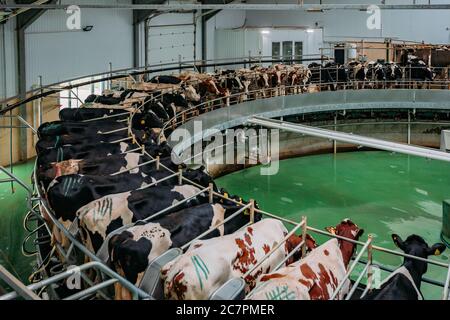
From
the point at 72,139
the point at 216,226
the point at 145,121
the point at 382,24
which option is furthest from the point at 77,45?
the point at 382,24

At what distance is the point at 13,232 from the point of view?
21.2 feet

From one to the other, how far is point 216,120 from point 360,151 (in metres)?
6.35

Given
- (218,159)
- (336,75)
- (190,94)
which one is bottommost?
(218,159)

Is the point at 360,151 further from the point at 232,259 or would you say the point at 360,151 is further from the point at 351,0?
the point at 232,259

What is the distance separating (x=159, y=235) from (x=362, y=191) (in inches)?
323

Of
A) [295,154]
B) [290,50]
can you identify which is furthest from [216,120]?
[290,50]

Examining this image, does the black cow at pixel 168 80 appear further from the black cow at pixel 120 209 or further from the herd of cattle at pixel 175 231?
the black cow at pixel 120 209

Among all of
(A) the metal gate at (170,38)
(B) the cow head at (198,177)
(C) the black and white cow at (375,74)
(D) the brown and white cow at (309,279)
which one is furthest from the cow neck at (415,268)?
(A) the metal gate at (170,38)

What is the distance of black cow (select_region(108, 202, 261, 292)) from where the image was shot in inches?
98.0

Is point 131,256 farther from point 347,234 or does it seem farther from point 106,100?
point 106,100

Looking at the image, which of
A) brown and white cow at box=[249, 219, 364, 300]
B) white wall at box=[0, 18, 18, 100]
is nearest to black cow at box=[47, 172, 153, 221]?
brown and white cow at box=[249, 219, 364, 300]

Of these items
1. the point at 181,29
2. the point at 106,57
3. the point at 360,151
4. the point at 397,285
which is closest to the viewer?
the point at 397,285

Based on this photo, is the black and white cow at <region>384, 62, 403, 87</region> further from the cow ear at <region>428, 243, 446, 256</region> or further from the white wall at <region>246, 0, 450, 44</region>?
the cow ear at <region>428, 243, 446, 256</region>

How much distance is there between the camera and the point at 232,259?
2.42 meters
